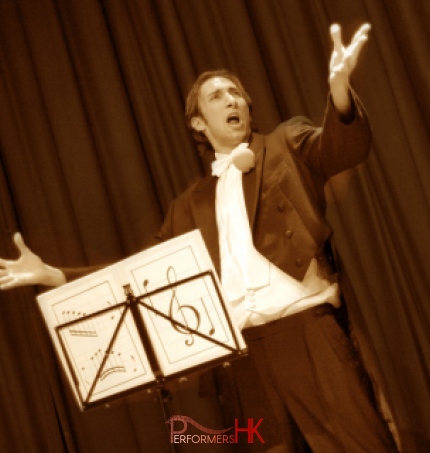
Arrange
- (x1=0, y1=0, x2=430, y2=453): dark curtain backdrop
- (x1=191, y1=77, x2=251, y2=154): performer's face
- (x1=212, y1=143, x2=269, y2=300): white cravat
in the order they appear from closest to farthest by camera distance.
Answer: (x1=212, y1=143, x2=269, y2=300): white cravat < (x1=191, y1=77, x2=251, y2=154): performer's face < (x1=0, y1=0, x2=430, y2=453): dark curtain backdrop

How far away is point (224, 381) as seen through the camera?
2.00 metres

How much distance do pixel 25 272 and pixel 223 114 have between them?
2.72ft

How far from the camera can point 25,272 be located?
81.4 inches

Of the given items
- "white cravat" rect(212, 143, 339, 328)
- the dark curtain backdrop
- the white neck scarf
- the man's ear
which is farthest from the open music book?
the dark curtain backdrop

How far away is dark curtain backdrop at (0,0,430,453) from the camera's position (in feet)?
8.38

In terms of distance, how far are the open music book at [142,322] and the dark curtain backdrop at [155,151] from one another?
86 centimetres

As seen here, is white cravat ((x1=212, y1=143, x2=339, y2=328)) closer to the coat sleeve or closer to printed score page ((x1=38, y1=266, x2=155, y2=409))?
the coat sleeve

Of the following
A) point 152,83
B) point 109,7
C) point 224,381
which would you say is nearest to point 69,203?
point 152,83

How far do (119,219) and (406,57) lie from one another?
1396 millimetres

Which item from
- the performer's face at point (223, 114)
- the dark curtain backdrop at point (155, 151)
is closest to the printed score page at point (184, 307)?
the performer's face at point (223, 114)

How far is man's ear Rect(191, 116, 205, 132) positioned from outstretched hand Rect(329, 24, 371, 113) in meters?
0.74

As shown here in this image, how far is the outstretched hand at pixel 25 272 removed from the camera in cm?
202

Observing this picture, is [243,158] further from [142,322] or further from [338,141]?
[142,322]

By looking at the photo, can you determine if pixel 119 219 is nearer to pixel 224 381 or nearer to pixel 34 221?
pixel 34 221
